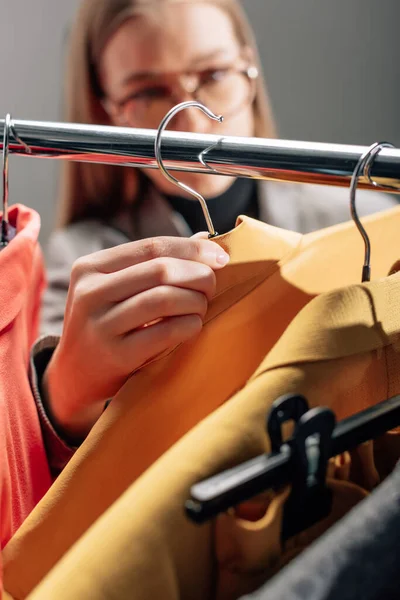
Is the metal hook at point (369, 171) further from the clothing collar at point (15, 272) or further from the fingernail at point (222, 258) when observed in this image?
the clothing collar at point (15, 272)

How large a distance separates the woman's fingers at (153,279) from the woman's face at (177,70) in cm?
43

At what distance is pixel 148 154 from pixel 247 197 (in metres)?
0.55

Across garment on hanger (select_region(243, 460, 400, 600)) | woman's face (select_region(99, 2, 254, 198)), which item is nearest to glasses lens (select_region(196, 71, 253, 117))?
woman's face (select_region(99, 2, 254, 198))

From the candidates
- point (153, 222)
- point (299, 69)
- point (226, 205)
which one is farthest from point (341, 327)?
point (299, 69)

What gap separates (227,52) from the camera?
0.90 meters

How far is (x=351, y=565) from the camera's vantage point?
0.69ft

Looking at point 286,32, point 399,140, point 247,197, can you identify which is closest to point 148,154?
point 247,197

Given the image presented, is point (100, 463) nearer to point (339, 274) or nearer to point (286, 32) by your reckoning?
point (339, 274)

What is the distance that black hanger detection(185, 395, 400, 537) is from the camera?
242 millimetres

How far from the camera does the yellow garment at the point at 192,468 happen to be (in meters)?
0.25

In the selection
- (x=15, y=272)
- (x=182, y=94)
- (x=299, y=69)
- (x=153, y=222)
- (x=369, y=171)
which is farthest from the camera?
(x=299, y=69)

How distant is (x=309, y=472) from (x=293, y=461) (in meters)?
0.01

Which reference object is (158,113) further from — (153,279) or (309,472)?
(309,472)

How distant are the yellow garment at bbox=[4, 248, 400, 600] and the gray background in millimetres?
1143
